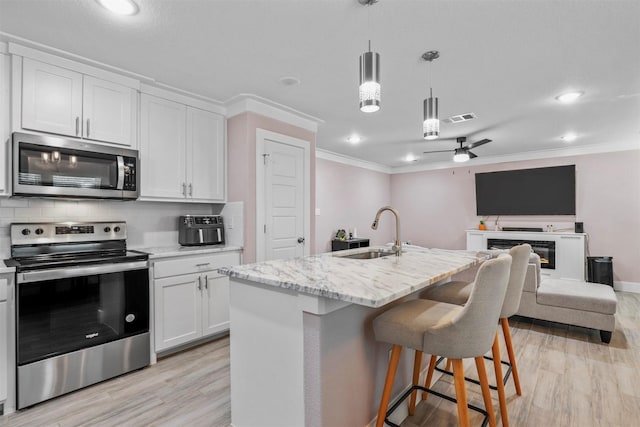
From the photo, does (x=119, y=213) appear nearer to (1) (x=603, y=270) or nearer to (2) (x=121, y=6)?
(2) (x=121, y=6)

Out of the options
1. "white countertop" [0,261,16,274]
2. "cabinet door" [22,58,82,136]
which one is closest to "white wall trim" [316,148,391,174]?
"cabinet door" [22,58,82,136]

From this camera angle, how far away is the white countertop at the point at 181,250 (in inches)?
107

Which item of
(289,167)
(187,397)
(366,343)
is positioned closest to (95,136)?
(289,167)

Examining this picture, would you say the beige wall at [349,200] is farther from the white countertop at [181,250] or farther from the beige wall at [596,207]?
the white countertop at [181,250]

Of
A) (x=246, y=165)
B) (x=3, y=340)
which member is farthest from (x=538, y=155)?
(x=3, y=340)

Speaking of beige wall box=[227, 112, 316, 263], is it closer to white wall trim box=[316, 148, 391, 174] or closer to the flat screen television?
white wall trim box=[316, 148, 391, 174]

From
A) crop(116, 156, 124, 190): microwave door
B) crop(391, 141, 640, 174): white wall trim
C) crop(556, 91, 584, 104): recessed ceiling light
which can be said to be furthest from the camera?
crop(391, 141, 640, 174): white wall trim

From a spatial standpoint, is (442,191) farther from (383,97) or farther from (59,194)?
(59,194)

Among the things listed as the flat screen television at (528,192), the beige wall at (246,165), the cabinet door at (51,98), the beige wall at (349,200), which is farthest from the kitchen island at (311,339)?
the flat screen television at (528,192)

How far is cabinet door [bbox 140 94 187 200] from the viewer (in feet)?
9.41

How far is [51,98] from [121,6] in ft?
3.41

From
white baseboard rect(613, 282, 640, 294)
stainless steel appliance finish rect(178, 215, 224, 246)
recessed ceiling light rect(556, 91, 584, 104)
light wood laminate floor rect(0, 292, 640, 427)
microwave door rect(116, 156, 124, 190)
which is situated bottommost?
light wood laminate floor rect(0, 292, 640, 427)

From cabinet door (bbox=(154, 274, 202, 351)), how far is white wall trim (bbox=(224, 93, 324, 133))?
5.61 feet

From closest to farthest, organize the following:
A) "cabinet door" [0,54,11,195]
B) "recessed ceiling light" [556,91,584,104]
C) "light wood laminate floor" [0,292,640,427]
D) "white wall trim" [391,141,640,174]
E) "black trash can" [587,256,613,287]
Result: 1. "light wood laminate floor" [0,292,640,427]
2. "cabinet door" [0,54,11,195]
3. "recessed ceiling light" [556,91,584,104]
4. "black trash can" [587,256,613,287]
5. "white wall trim" [391,141,640,174]
